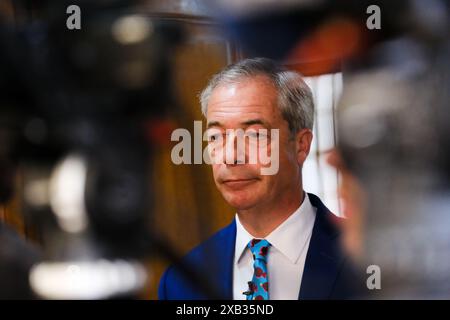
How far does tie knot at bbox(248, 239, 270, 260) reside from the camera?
6.58ft

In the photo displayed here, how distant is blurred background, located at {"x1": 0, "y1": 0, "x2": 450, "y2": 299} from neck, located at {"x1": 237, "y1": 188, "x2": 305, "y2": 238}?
5 centimetres

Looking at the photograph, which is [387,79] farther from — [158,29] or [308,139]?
[158,29]

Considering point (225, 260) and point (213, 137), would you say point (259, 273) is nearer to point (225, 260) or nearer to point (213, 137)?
point (225, 260)

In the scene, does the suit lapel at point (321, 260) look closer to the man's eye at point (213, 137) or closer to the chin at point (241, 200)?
the chin at point (241, 200)

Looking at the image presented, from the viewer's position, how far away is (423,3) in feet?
6.66

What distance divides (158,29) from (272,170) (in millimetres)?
527

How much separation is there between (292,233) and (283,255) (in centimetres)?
7

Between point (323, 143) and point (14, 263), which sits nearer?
point (323, 143)

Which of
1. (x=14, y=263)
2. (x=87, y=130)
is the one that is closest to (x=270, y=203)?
(x=87, y=130)

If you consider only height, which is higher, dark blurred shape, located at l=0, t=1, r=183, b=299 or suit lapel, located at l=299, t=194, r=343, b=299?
dark blurred shape, located at l=0, t=1, r=183, b=299

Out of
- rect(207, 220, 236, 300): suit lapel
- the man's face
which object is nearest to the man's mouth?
the man's face

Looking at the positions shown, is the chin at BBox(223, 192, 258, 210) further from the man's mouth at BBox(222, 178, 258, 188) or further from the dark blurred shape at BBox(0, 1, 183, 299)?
the dark blurred shape at BBox(0, 1, 183, 299)

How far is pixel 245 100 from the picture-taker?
1977mm

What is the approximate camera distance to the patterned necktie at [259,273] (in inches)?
78.7
